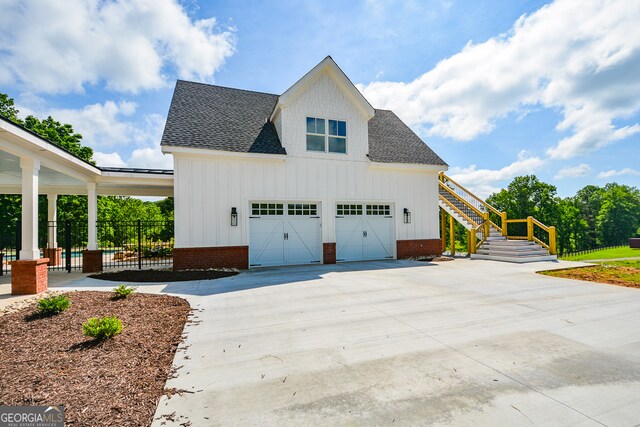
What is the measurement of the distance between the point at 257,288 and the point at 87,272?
8.31 m

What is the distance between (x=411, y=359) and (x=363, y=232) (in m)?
10.4

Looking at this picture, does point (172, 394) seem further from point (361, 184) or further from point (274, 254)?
point (361, 184)

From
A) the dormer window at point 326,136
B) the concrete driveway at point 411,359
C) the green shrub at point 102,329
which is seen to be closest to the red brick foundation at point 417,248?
the dormer window at point 326,136

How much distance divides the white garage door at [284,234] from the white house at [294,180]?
4 cm

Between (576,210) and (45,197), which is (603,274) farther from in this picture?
(576,210)

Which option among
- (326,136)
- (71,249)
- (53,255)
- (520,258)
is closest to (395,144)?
(326,136)

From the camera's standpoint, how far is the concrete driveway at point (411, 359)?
2723mm

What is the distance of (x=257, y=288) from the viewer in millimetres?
8156

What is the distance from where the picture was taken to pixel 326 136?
43.8 feet

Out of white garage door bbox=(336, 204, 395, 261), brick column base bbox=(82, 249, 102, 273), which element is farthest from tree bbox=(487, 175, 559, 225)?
brick column base bbox=(82, 249, 102, 273)

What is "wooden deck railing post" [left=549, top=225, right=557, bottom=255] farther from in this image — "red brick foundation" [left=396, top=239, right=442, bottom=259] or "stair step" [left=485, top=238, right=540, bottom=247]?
"red brick foundation" [left=396, top=239, right=442, bottom=259]

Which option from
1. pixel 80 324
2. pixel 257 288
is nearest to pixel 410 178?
pixel 257 288

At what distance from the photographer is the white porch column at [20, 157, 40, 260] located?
7660mm

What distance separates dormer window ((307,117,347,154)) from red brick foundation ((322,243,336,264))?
4.23m
